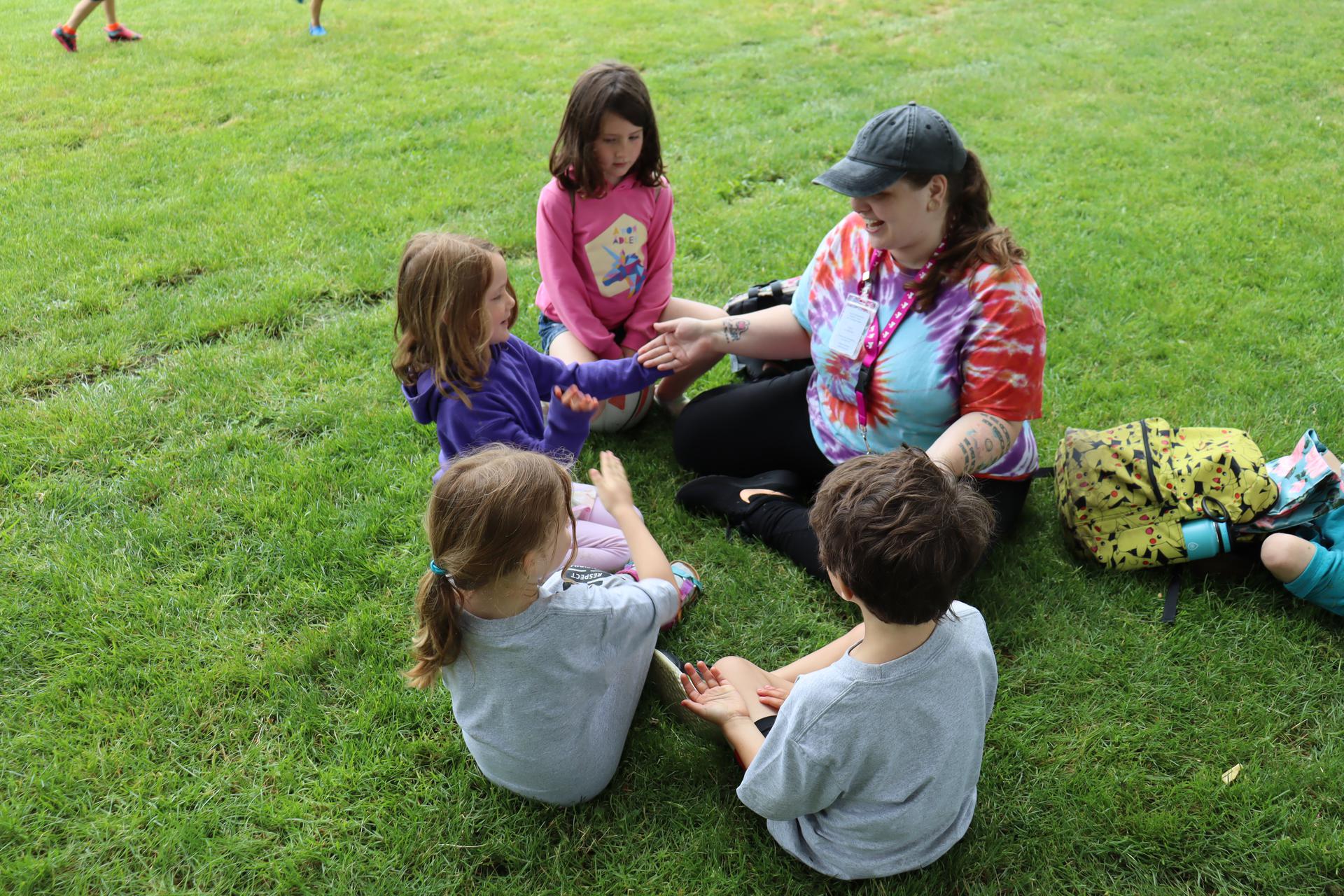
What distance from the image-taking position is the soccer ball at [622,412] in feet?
12.0

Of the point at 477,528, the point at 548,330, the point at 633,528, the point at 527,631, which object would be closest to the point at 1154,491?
the point at 633,528

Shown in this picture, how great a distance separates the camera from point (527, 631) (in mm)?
2016

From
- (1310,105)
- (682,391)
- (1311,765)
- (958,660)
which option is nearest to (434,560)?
(958,660)

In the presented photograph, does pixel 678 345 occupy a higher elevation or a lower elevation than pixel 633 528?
higher

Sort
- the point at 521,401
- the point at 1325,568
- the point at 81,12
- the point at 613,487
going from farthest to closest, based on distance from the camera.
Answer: the point at 81,12, the point at 521,401, the point at 1325,568, the point at 613,487

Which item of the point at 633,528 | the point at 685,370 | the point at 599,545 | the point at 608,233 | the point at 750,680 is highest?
the point at 608,233

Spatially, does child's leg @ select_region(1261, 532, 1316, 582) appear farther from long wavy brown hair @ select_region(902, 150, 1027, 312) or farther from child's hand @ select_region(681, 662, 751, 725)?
child's hand @ select_region(681, 662, 751, 725)

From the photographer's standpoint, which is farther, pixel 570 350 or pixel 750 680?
pixel 570 350

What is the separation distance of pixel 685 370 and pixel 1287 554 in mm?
2152

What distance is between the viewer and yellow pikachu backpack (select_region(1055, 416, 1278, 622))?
2879 millimetres

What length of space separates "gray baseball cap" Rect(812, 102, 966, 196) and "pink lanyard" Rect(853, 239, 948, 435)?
31 cm

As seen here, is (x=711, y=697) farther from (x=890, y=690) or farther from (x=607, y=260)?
(x=607, y=260)

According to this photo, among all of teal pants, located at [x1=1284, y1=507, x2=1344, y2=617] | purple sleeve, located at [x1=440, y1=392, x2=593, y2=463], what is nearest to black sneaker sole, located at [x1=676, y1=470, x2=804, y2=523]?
purple sleeve, located at [x1=440, y1=392, x2=593, y2=463]

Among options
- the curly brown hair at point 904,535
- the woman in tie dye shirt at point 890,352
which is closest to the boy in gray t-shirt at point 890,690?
the curly brown hair at point 904,535
